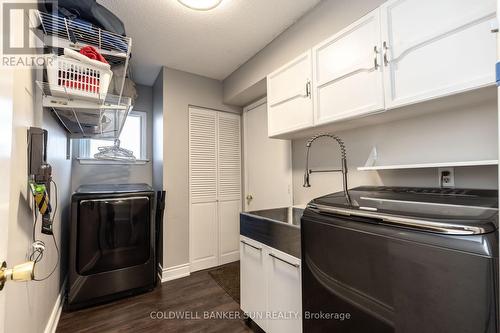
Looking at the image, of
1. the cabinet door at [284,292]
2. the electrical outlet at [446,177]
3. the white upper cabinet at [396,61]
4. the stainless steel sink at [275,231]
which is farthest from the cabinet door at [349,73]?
the cabinet door at [284,292]

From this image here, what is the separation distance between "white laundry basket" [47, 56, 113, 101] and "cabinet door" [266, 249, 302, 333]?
151 cm

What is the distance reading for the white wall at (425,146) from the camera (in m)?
1.13

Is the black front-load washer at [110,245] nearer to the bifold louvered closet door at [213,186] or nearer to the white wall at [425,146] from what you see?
the bifold louvered closet door at [213,186]

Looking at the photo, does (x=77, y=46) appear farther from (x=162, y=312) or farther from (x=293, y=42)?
(x=162, y=312)

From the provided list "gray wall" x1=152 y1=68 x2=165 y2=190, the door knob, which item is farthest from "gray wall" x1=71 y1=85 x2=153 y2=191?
the door knob

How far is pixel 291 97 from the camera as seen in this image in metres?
1.83

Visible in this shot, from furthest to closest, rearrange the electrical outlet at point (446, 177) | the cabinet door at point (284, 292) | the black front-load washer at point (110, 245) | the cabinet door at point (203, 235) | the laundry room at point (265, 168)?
the cabinet door at point (203, 235)
the black front-load washer at point (110, 245)
the cabinet door at point (284, 292)
the electrical outlet at point (446, 177)
the laundry room at point (265, 168)

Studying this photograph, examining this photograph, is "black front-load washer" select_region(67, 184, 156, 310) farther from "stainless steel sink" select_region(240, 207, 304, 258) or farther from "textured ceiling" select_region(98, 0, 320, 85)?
"textured ceiling" select_region(98, 0, 320, 85)

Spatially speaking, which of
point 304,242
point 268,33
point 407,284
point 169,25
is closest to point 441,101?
point 407,284

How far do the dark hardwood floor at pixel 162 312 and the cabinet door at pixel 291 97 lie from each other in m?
1.65

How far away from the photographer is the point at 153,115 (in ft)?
10.7

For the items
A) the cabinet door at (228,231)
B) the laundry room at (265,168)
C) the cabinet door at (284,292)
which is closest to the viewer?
the laundry room at (265,168)

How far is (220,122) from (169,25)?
134cm

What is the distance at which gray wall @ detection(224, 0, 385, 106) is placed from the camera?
1.59 m
